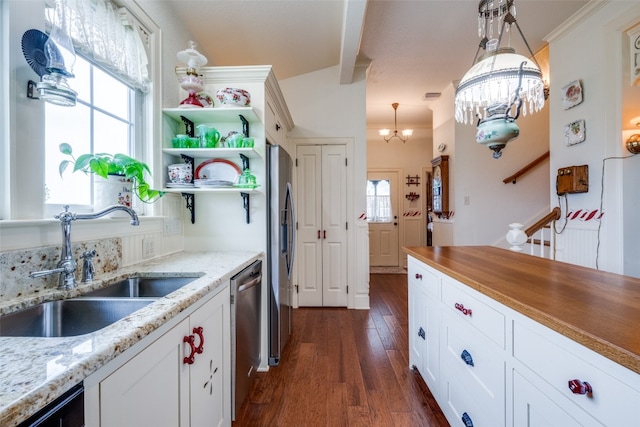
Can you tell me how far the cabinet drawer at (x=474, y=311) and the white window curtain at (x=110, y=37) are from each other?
2.13m

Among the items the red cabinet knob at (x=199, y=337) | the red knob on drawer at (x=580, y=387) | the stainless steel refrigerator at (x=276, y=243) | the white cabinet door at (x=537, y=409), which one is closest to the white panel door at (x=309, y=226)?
the stainless steel refrigerator at (x=276, y=243)

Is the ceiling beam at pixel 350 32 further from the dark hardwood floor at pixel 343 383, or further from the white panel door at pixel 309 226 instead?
the dark hardwood floor at pixel 343 383

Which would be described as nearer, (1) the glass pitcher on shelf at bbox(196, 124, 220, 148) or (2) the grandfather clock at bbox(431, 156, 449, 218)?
(1) the glass pitcher on shelf at bbox(196, 124, 220, 148)

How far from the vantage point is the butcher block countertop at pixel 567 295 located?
0.63m

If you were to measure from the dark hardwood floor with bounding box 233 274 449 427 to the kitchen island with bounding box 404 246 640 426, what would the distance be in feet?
0.78

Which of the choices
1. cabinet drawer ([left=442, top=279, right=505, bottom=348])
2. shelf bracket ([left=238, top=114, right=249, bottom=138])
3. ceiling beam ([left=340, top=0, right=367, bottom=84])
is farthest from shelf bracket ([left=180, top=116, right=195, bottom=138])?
cabinet drawer ([left=442, top=279, right=505, bottom=348])

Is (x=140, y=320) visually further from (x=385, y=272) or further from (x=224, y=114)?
(x=385, y=272)

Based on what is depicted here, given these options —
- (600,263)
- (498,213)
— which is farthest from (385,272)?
(600,263)

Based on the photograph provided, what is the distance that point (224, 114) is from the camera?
1.88 meters

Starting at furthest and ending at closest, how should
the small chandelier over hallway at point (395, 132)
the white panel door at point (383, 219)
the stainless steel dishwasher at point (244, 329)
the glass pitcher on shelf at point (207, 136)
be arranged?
1. the white panel door at point (383, 219)
2. the small chandelier over hallway at point (395, 132)
3. the glass pitcher on shelf at point (207, 136)
4. the stainless steel dishwasher at point (244, 329)

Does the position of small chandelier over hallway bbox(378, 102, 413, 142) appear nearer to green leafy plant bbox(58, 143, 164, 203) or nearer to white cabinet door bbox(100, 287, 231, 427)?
green leafy plant bbox(58, 143, 164, 203)

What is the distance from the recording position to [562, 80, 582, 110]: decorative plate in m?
2.69

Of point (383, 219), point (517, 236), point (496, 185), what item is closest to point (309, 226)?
point (517, 236)

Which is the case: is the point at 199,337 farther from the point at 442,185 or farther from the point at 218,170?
the point at 442,185
